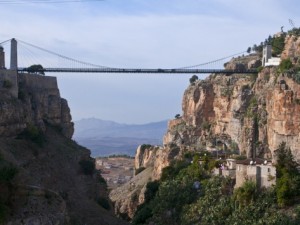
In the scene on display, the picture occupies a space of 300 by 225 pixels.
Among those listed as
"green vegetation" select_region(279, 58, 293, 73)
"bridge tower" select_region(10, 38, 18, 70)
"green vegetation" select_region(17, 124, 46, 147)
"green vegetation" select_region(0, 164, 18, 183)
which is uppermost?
"bridge tower" select_region(10, 38, 18, 70)

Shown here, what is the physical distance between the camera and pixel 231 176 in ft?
103

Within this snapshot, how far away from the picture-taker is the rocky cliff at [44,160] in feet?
75.4

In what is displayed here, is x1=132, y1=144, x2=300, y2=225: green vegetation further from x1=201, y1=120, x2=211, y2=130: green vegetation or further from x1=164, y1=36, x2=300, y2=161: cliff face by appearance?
x1=201, y1=120, x2=211, y2=130: green vegetation

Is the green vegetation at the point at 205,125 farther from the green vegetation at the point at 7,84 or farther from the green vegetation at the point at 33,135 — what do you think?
the green vegetation at the point at 7,84

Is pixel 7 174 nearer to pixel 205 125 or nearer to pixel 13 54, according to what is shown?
pixel 13 54

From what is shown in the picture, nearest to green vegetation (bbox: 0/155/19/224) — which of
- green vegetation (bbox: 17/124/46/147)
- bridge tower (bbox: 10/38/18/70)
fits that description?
green vegetation (bbox: 17/124/46/147)

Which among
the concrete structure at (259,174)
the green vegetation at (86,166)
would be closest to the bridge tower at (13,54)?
the green vegetation at (86,166)

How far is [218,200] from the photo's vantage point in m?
29.8

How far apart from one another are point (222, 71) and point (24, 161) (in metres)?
19.8

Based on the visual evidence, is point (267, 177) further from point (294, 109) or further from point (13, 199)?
point (13, 199)

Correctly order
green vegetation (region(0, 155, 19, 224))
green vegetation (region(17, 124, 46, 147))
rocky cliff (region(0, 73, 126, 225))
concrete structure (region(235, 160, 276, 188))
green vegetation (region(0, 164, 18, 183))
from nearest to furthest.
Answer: green vegetation (region(0, 155, 19, 224)) → green vegetation (region(0, 164, 18, 183)) → rocky cliff (region(0, 73, 126, 225)) → concrete structure (region(235, 160, 276, 188)) → green vegetation (region(17, 124, 46, 147))

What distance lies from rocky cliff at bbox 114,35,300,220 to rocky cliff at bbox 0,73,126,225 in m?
7.12

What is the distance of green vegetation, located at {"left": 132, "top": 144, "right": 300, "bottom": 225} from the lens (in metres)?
27.0

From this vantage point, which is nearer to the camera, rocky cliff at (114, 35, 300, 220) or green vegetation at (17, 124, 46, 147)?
rocky cliff at (114, 35, 300, 220)
